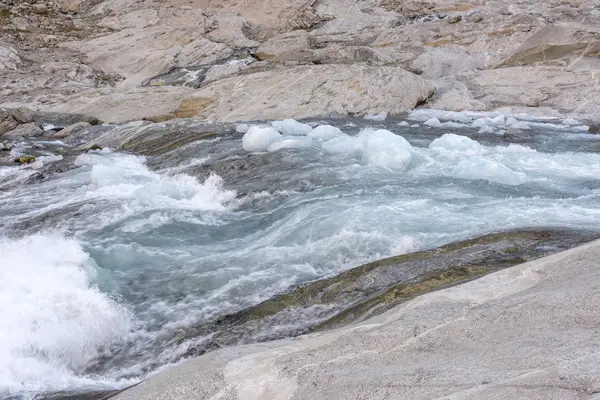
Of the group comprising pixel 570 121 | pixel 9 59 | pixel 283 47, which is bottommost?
pixel 570 121

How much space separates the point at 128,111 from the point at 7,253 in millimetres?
10942

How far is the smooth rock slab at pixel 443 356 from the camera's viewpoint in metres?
2.18

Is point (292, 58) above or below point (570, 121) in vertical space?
above

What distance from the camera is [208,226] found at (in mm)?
6773

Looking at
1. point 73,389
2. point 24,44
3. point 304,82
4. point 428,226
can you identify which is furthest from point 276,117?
point 24,44

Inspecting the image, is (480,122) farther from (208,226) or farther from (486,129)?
(208,226)

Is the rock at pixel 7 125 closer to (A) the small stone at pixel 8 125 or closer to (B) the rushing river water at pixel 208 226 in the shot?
(A) the small stone at pixel 8 125

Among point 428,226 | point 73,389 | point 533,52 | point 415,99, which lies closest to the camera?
point 73,389

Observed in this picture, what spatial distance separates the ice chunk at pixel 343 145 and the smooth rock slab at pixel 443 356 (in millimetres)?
6142

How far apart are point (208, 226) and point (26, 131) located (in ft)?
35.0

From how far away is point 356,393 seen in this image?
232 cm

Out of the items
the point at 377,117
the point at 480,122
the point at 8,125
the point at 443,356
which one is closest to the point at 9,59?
the point at 8,125

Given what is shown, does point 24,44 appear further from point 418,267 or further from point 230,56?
point 418,267

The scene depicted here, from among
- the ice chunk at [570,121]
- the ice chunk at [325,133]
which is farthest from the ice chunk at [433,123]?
the ice chunk at [325,133]
